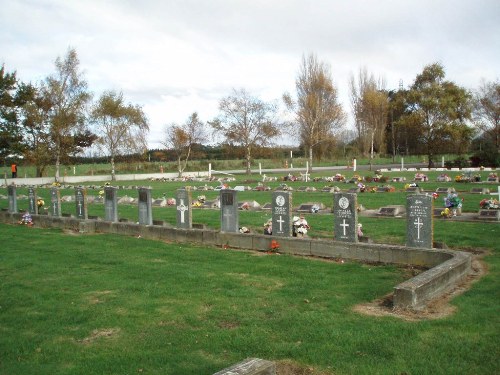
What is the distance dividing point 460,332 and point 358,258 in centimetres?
437

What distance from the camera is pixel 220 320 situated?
19.7ft

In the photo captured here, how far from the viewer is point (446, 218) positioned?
1416 cm

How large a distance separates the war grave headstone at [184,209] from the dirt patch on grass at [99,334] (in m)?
7.05

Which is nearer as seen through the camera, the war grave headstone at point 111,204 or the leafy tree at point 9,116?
the war grave headstone at point 111,204

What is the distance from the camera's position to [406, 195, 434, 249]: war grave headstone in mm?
9039

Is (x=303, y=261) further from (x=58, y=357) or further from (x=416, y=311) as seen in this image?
(x=58, y=357)

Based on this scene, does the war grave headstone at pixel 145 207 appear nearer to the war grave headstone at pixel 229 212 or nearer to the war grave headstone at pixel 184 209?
the war grave headstone at pixel 184 209

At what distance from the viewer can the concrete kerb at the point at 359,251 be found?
649cm

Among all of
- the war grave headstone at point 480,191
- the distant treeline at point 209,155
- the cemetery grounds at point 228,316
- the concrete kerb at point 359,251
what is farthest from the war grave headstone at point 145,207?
the distant treeline at point 209,155

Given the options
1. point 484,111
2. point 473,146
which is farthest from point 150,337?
point 473,146

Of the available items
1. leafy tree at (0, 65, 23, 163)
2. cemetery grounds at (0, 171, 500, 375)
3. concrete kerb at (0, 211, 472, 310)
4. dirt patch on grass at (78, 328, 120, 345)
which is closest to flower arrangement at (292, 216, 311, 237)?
concrete kerb at (0, 211, 472, 310)

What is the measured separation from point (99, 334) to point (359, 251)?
5460mm

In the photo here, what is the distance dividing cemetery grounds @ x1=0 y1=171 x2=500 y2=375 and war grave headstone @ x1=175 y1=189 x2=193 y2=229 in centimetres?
194

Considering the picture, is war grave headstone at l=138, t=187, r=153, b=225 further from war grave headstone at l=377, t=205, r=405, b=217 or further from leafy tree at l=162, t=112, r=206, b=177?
leafy tree at l=162, t=112, r=206, b=177
